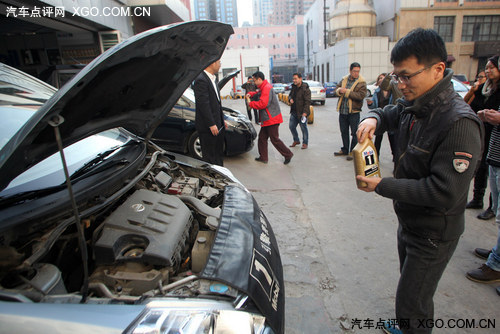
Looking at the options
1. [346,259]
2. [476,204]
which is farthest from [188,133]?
[476,204]

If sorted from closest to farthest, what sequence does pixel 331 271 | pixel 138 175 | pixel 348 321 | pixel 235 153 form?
1. pixel 138 175
2. pixel 348 321
3. pixel 331 271
4. pixel 235 153

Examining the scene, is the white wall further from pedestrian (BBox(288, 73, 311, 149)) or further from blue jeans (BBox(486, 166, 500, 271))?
blue jeans (BBox(486, 166, 500, 271))

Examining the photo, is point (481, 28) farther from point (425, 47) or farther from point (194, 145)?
point (425, 47)

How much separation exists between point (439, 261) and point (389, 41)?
1393 inches

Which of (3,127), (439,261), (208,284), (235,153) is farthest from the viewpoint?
(235,153)

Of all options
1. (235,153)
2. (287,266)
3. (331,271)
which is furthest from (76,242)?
(235,153)

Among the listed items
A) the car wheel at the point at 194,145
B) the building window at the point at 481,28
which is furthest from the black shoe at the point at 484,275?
the building window at the point at 481,28

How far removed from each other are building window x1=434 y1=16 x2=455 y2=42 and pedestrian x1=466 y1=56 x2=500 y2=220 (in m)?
33.3

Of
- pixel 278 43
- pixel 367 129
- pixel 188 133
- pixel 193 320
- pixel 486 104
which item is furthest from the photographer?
pixel 278 43

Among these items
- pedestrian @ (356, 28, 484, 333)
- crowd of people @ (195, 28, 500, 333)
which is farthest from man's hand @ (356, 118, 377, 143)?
pedestrian @ (356, 28, 484, 333)

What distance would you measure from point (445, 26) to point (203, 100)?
35.7 metres

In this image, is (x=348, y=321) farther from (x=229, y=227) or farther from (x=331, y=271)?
(x=229, y=227)

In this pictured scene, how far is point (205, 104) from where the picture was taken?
4.14 m

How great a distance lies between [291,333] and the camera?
2109mm
